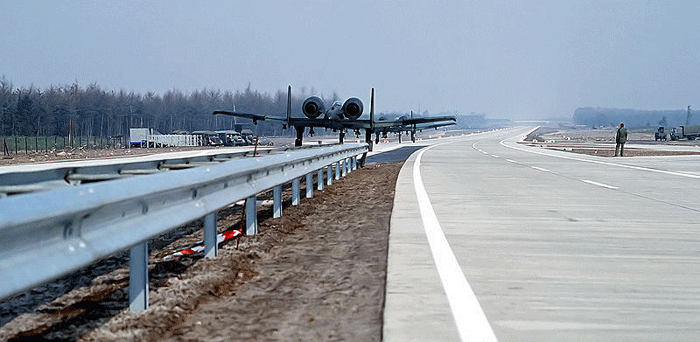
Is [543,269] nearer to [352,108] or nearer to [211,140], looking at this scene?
[352,108]

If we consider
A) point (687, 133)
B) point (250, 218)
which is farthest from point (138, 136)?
point (250, 218)

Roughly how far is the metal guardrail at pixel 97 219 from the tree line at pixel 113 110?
9731cm

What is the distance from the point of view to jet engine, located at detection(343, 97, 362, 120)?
102 feet

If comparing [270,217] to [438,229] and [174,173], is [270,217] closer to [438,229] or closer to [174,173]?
[438,229]

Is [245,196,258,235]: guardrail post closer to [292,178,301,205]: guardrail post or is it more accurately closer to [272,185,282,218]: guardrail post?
[272,185,282,218]: guardrail post

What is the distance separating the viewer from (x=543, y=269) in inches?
249

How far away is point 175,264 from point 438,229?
11.4 ft

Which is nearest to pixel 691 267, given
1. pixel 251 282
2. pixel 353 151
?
pixel 251 282

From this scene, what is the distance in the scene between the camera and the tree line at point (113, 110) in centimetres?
11625

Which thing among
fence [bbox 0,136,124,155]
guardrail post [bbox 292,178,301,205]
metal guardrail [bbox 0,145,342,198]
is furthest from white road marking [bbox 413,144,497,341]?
fence [bbox 0,136,124,155]

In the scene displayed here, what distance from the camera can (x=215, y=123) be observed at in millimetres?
163625

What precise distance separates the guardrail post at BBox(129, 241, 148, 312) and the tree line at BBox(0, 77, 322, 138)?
98390 millimetres

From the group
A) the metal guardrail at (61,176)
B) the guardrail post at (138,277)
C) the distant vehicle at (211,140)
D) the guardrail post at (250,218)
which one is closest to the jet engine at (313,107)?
the metal guardrail at (61,176)

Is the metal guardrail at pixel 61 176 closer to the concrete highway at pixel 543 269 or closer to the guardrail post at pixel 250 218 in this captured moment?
the guardrail post at pixel 250 218
